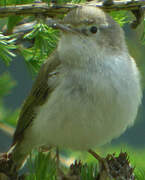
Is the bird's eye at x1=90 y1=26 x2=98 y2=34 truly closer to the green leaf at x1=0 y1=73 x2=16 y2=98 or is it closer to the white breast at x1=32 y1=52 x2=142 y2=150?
the white breast at x1=32 y1=52 x2=142 y2=150

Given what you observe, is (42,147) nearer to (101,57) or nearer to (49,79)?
(49,79)

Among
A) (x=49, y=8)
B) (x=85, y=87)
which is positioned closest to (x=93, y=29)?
(x=85, y=87)

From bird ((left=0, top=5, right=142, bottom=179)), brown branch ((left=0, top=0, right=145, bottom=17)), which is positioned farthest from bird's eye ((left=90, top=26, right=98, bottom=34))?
brown branch ((left=0, top=0, right=145, bottom=17))

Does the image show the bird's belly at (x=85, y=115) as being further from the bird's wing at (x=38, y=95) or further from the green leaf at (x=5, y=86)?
the green leaf at (x=5, y=86)

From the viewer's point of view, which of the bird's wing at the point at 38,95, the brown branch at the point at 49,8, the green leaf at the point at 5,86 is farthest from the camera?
the green leaf at the point at 5,86

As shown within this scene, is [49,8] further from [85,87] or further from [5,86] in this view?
[5,86]

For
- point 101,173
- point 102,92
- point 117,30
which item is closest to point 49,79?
point 102,92

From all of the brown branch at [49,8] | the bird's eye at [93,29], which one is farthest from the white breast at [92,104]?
the brown branch at [49,8]
